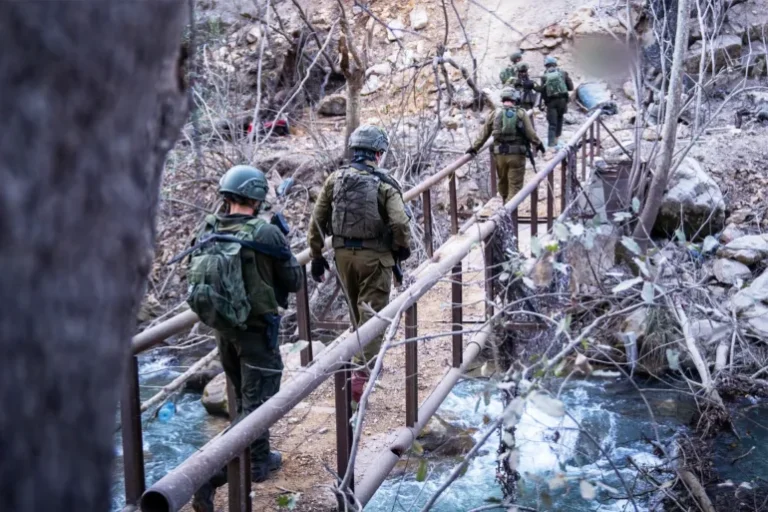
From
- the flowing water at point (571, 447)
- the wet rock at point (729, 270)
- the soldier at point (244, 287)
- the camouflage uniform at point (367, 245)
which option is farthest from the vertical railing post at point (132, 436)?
the wet rock at point (729, 270)

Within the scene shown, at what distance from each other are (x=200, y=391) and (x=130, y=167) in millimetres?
8023

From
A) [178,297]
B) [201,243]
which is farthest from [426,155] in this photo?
[201,243]

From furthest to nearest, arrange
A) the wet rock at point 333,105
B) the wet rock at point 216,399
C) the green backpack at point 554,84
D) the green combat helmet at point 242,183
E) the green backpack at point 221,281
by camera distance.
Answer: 1. the wet rock at point 333,105
2. the green backpack at point 554,84
3. the wet rock at point 216,399
4. the green combat helmet at point 242,183
5. the green backpack at point 221,281

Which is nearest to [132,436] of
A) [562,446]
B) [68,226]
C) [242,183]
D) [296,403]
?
[296,403]

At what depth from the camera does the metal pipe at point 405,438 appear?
3420 millimetres

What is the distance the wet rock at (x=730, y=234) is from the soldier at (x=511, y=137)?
396 centimetres

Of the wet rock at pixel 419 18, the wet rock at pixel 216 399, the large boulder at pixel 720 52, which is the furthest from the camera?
the wet rock at pixel 419 18

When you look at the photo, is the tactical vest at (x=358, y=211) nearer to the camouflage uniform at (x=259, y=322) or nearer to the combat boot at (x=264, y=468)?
the camouflage uniform at (x=259, y=322)

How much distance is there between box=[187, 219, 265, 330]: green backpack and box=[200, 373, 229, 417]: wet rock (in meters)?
3.34

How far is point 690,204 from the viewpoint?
10852 mm

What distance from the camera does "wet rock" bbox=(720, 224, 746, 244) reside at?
35.8 ft

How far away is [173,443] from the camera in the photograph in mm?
7020

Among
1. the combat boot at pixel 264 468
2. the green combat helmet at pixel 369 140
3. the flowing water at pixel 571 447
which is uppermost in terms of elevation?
the green combat helmet at pixel 369 140

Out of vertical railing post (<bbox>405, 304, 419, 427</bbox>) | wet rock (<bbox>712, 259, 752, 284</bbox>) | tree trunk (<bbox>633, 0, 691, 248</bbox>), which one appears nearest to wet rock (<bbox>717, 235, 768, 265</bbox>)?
wet rock (<bbox>712, 259, 752, 284</bbox>)
